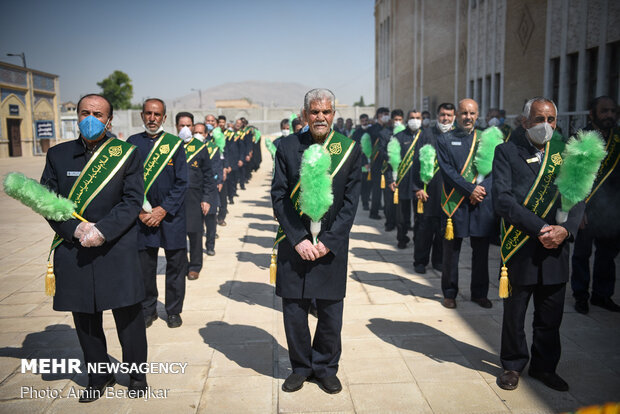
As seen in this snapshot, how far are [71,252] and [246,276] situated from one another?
12.0 feet

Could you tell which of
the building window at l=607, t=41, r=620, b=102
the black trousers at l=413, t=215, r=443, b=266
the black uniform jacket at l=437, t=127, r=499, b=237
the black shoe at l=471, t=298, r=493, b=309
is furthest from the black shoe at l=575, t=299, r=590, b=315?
the building window at l=607, t=41, r=620, b=102

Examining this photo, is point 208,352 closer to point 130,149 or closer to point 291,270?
point 291,270

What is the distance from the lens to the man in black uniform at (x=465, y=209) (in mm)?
5391

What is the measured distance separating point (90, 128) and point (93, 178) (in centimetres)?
34

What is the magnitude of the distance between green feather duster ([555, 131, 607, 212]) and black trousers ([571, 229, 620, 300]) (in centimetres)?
210

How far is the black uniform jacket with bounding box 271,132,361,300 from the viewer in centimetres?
350

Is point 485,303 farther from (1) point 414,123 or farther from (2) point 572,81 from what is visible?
(2) point 572,81

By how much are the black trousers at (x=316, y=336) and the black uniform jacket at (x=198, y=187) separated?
324 centimetres

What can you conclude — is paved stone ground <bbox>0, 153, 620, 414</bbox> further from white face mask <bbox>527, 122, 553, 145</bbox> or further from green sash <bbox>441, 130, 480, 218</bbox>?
white face mask <bbox>527, 122, 553, 145</bbox>

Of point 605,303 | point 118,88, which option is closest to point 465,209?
point 605,303

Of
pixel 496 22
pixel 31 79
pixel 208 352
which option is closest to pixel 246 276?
pixel 208 352

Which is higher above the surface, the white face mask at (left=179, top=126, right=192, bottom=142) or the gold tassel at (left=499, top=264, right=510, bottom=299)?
the white face mask at (left=179, top=126, right=192, bottom=142)

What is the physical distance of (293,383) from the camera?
3.68 meters

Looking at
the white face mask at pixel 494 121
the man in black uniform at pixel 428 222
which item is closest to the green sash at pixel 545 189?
the man in black uniform at pixel 428 222
